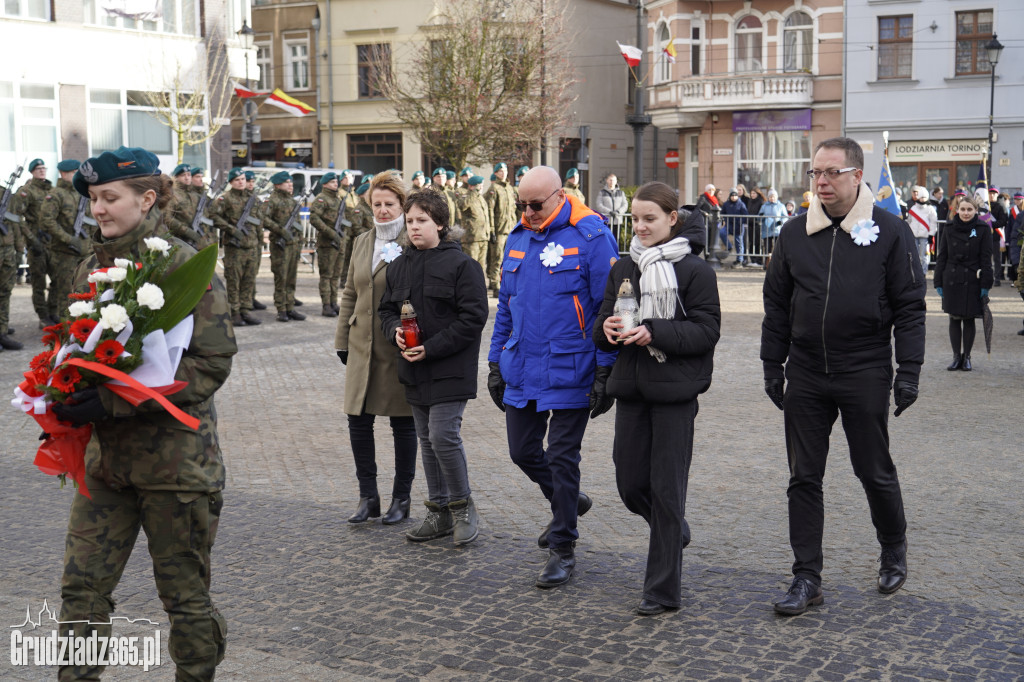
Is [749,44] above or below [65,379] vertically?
above

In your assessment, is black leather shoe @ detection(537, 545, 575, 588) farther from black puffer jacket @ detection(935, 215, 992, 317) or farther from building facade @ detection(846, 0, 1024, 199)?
building facade @ detection(846, 0, 1024, 199)

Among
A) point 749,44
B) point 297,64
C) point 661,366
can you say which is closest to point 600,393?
point 661,366

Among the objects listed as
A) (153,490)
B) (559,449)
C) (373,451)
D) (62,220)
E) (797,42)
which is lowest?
(373,451)

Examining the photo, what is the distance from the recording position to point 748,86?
4097 cm

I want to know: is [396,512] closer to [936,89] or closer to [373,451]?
[373,451]

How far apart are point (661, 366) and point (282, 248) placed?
1290cm

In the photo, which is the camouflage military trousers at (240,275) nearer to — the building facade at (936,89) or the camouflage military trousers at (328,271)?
the camouflage military trousers at (328,271)

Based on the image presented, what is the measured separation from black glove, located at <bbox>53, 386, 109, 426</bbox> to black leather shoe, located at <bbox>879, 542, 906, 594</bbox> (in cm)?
359

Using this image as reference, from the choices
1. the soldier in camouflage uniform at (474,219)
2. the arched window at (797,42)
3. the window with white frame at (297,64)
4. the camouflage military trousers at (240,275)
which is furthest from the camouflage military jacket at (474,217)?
the window with white frame at (297,64)

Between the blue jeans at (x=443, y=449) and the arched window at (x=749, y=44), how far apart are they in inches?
1523

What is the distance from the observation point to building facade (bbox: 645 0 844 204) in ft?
134

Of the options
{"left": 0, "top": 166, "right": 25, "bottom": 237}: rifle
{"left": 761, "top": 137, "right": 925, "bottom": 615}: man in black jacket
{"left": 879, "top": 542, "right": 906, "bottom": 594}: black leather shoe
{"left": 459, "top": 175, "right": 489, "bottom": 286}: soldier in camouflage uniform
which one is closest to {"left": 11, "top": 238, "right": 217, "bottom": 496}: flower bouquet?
{"left": 761, "top": 137, "right": 925, "bottom": 615}: man in black jacket

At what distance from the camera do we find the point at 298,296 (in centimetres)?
2094

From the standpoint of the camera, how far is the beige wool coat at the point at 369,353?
21.1ft
